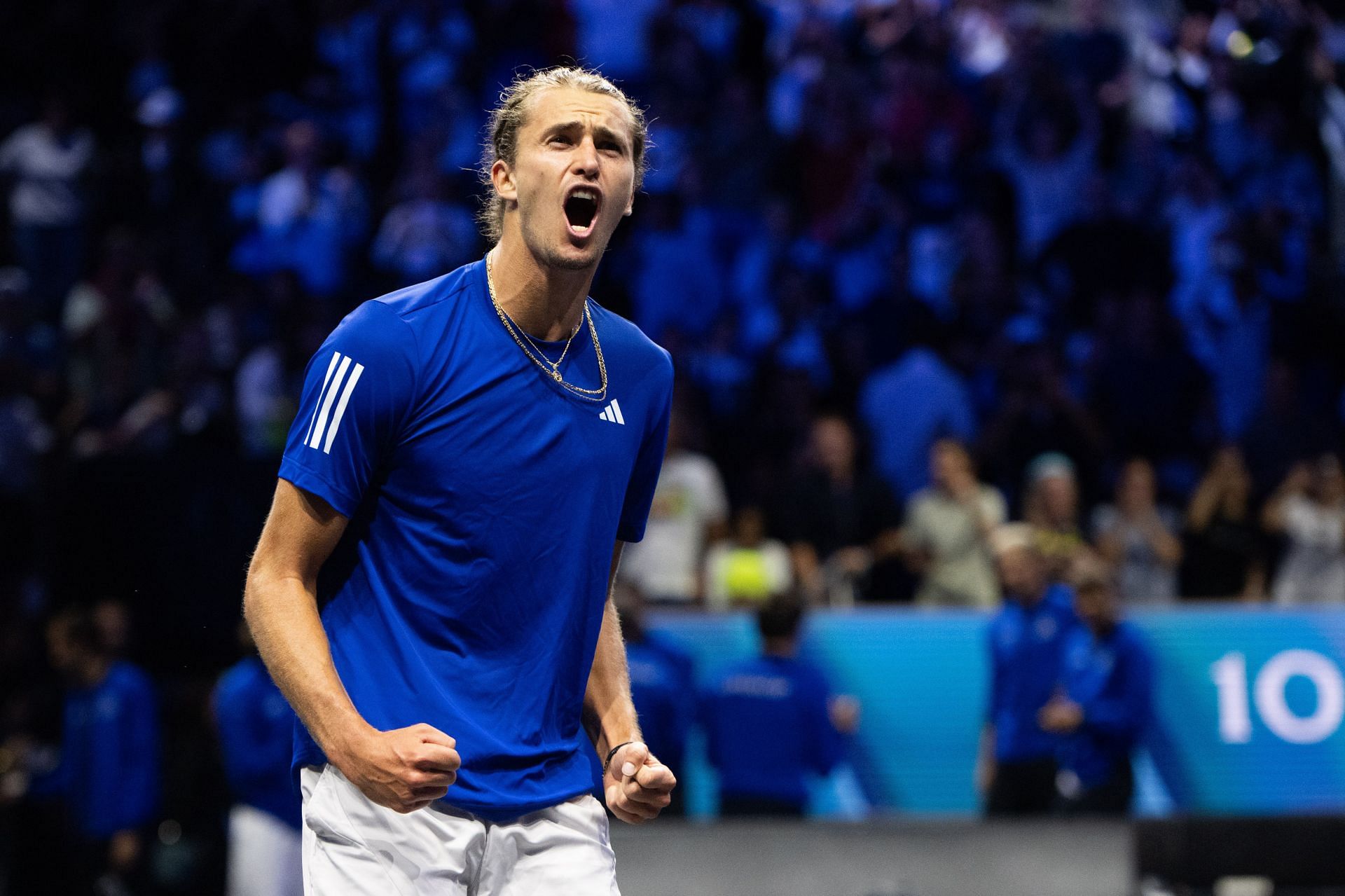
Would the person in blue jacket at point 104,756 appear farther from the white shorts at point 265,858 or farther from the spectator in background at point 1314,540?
the spectator in background at point 1314,540

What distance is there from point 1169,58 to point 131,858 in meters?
9.27

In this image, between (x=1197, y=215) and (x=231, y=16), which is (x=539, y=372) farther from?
(x=231, y=16)

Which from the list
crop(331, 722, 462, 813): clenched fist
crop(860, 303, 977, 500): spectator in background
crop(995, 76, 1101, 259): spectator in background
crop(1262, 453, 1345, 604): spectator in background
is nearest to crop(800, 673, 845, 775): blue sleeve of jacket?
crop(860, 303, 977, 500): spectator in background

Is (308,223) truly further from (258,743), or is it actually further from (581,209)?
(581,209)

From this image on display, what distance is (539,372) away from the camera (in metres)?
3.04

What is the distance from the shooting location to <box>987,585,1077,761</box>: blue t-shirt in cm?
959

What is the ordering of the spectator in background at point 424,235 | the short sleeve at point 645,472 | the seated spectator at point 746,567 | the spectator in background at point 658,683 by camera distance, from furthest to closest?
the spectator in background at point 424,235, the seated spectator at point 746,567, the spectator in background at point 658,683, the short sleeve at point 645,472

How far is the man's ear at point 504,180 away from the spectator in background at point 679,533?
722 cm

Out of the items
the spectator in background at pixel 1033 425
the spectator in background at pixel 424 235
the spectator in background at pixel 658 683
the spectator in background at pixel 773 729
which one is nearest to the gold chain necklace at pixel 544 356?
the spectator in background at pixel 658 683

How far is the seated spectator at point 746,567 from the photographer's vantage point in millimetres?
10203


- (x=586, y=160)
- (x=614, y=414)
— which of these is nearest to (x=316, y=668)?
(x=614, y=414)

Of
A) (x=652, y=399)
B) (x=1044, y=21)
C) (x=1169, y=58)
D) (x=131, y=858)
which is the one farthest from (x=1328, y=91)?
(x=652, y=399)

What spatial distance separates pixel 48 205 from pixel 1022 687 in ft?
24.5

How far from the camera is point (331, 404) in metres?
2.79
